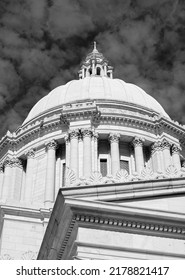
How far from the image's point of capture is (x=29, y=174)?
44.1 metres

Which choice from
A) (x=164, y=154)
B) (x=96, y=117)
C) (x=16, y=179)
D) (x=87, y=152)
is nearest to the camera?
(x=87, y=152)

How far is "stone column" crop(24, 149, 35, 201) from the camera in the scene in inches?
1674

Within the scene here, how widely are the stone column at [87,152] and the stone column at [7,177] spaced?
8.59 m

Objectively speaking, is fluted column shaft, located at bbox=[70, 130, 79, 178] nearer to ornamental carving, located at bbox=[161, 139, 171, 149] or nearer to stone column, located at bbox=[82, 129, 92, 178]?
stone column, located at bbox=[82, 129, 92, 178]

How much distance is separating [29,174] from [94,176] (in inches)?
1059

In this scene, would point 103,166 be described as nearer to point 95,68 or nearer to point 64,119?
point 64,119

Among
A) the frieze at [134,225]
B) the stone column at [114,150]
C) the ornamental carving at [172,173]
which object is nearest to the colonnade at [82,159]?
the stone column at [114,150]

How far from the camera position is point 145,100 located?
51.5 meters

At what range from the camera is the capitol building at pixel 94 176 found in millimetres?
16344

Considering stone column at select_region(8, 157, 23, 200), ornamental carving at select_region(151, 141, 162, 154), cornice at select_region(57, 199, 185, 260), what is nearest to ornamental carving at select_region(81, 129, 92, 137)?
ornamental carving at select_region(151, 141, 162, 154)

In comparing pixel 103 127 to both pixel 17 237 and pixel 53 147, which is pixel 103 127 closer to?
pixel 53 147

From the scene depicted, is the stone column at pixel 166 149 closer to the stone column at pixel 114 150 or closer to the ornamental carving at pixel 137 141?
the ornamental carving at pixel 137 141

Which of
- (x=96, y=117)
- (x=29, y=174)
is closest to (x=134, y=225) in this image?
(x=96, y=117)
